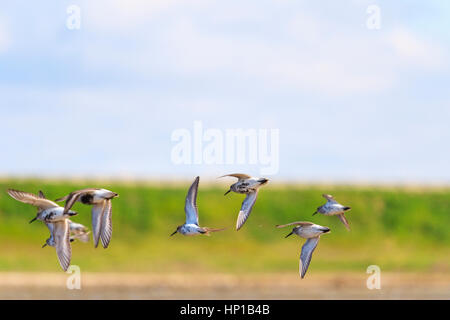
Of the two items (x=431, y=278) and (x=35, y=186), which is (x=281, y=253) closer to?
(x=431, y=278)

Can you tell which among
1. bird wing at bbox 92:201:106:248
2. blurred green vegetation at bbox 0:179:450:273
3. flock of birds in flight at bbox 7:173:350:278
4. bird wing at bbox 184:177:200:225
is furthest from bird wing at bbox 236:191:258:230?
blurred green vegetation at bbox 0:179:450:273

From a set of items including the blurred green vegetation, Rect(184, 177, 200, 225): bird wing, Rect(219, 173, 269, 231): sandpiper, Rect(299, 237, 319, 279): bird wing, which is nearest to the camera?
Rect(299, 237, 319, 279): bird wing

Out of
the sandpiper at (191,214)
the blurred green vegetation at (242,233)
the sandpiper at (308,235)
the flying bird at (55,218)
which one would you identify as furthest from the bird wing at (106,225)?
the blurred green vegetation at (242,233)

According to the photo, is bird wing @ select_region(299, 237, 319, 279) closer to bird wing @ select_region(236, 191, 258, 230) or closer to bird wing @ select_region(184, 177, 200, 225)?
bird wing @ select_region(236, 191, 258, 230)

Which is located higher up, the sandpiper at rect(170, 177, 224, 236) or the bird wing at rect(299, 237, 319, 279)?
the sandpiper at rect(170, 177, 224, 236)

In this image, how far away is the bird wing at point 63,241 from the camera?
22828 millimetres

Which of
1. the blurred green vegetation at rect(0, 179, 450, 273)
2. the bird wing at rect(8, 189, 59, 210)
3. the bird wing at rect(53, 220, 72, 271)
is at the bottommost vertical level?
the blurred green vegetation at rect(0, 179, 450, 273)

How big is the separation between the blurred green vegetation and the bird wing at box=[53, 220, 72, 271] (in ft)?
109

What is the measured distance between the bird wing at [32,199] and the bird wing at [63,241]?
19.4 inches

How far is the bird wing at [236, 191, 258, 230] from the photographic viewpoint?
22995 mm

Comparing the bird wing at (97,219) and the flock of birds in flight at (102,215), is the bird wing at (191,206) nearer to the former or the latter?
the flock of birds in flight at (102,215)

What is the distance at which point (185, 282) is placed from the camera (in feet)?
184

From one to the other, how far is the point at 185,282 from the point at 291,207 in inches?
553

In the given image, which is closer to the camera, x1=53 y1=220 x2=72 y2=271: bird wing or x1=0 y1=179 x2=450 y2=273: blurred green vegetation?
x1=53 y1=220 x2=72 y2=271: bird wing
